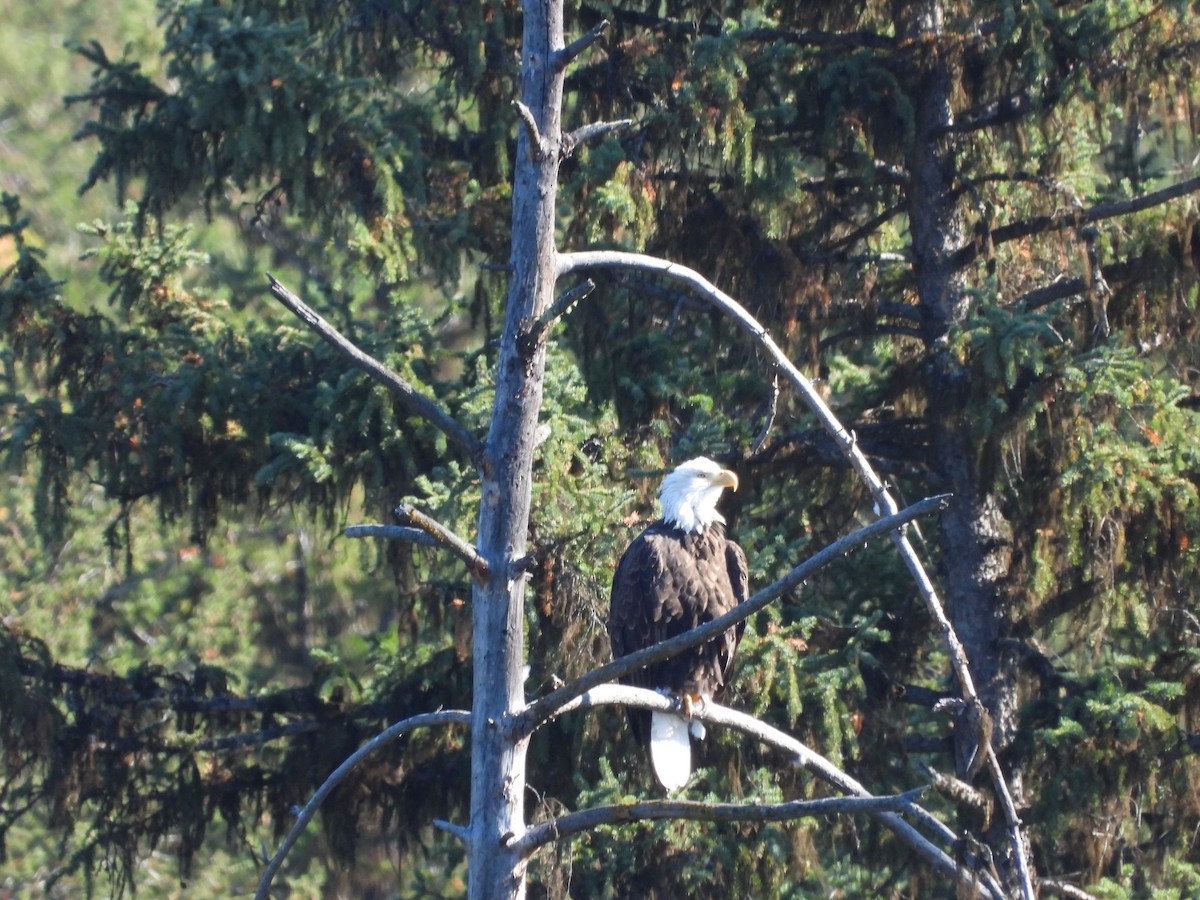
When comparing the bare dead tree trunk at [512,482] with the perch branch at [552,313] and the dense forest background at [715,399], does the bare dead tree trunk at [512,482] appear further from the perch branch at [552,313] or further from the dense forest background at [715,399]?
the dense forest background at [715,399]

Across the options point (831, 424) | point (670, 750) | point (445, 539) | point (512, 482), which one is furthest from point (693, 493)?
point (445, 539)

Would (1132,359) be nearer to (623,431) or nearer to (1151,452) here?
(1151,452)

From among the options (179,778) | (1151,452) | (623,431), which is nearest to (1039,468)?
(1151,452)

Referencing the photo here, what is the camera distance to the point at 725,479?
5.84 meters

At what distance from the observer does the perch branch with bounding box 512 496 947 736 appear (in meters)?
A: 3.25

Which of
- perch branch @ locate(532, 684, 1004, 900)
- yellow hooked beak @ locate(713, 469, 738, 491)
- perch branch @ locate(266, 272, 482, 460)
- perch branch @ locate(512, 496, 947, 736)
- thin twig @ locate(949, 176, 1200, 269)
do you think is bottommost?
perch branch @ locate(532, 684, 1004, 900)

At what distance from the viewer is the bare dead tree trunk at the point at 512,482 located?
3.88m

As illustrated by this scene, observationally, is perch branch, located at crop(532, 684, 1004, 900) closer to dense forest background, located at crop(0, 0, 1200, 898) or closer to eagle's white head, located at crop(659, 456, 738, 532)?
dense forest background, located at crop(0, 0, 1200, 898)

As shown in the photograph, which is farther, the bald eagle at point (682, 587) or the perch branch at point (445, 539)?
the bald eagle at point (682, 587)

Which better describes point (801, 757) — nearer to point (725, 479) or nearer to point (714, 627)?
point (714, 627)

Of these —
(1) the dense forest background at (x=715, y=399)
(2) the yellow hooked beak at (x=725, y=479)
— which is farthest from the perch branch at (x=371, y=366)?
(2) the yellow hooked beak at (x=725, y=479)

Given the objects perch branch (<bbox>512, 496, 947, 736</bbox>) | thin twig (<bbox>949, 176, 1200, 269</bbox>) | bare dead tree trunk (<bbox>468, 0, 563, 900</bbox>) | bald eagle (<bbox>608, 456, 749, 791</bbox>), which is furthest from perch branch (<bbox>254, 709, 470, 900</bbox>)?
thin twig (<bbox>949, 176, 1200, 269</bbox>)

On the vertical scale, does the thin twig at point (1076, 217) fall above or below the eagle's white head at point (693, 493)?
above

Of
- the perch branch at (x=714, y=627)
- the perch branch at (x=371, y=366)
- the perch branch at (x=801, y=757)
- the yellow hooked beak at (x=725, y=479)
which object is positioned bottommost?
the perch branch at (x=801, y=757)
